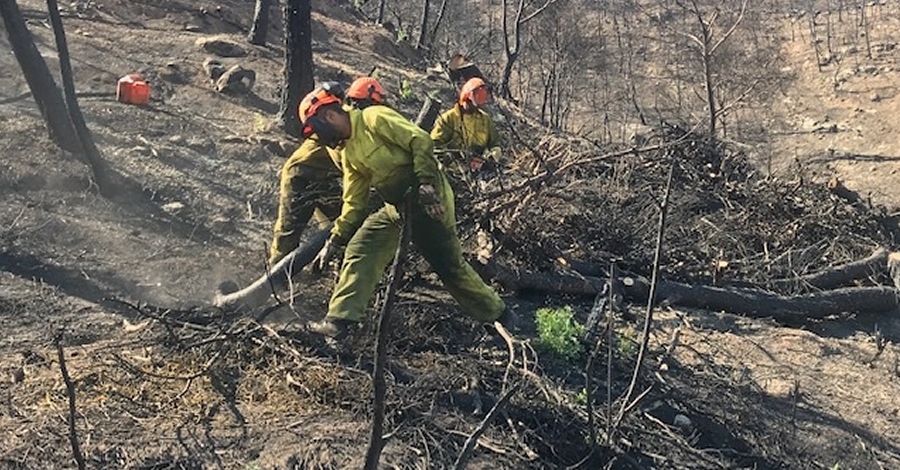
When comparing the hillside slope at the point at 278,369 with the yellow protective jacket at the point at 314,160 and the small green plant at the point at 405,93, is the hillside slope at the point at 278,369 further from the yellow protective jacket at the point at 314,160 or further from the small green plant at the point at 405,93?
the small green plant at the point at 405,93

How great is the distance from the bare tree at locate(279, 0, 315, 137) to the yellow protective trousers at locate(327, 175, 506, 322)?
426 cm

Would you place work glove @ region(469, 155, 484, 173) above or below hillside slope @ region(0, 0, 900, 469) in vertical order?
above

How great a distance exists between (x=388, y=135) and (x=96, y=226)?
2.89 m

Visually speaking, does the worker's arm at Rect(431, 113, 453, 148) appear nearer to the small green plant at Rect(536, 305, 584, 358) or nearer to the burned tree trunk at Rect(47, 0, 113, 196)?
the small green plant at Rect(536, 305, 584, 358)

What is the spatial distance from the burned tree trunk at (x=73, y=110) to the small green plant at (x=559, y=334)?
381 centimetres

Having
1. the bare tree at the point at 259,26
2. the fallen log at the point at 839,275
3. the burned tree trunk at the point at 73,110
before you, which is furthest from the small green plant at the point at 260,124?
the fallen log at the point at 839,275

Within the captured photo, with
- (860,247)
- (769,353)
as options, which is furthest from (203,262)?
(860,247)

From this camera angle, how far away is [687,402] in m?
4.71

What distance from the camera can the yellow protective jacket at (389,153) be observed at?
4535mm

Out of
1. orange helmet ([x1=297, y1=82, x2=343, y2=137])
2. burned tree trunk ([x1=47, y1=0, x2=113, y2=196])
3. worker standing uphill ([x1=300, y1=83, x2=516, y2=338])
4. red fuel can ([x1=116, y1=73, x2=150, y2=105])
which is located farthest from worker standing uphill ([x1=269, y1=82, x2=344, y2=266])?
red fuel can ([x1=116, y1=73, x2=150, y2=105])

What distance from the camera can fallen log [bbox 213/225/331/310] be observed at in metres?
5.00

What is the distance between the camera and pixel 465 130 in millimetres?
6641

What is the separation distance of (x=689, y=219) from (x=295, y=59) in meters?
4.21

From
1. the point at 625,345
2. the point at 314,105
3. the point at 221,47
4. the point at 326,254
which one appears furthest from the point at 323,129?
the point at 221,47
